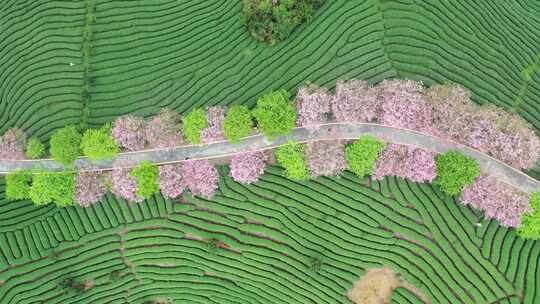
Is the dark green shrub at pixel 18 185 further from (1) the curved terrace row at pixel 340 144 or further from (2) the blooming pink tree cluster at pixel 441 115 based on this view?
(2) the blooming pink tree cluster at pixel 441 115

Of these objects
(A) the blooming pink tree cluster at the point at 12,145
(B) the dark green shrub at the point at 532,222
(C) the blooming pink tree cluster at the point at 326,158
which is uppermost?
(C) the blooming pink tree cluster at the point at 326,158

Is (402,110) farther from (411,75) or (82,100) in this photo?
(82,100)

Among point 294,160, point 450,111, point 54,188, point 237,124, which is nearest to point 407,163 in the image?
point 450,111

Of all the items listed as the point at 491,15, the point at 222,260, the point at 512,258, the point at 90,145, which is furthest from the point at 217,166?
the point at 491,15

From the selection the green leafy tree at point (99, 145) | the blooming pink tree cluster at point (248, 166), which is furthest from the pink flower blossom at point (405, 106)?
the green leafy tree at point (99, 145)

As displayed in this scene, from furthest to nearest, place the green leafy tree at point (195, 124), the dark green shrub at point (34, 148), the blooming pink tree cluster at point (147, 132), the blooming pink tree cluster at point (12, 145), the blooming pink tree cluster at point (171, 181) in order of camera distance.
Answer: the blooming pink tree cluster at point (12, 145) < the dark green shrub at point (34, 148) < the blooming pink tree cluster at point (147, 132) < the blooming pink tree cluster at point (171, 181) < the green leafy tree at point (195, 124)

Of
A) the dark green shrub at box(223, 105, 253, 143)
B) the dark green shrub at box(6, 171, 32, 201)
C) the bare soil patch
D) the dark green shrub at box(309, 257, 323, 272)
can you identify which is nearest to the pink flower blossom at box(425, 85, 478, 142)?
the bare soil patch
